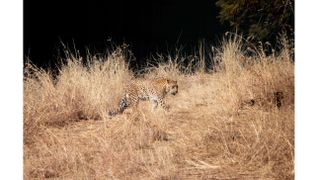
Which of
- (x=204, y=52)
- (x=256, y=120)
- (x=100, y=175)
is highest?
(x=204, y=52)

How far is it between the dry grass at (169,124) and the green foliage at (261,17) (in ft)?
0.48

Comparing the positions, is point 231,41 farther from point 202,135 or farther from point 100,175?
point 100,175

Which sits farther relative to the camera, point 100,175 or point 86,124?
point 86,124

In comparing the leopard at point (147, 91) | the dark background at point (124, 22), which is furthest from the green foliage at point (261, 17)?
the leopard at point (147, 91)

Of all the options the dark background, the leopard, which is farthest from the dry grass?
the dark background

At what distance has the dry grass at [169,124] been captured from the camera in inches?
232

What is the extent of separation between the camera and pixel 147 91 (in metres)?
6.71

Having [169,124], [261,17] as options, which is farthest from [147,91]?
[261,17]

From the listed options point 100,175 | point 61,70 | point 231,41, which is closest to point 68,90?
point 61,70

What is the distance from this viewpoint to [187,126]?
622 centimetres

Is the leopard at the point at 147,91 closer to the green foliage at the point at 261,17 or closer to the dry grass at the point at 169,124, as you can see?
the dry grass at the point at 169,124

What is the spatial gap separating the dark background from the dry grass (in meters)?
0.21

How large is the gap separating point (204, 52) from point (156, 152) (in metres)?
0.85

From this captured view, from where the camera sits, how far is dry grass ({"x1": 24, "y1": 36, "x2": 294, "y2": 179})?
5.89 meters
